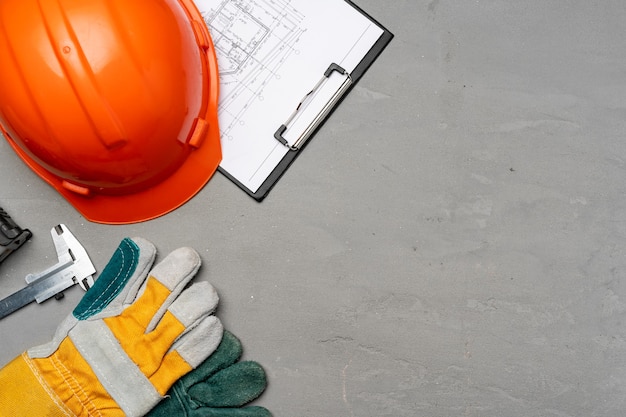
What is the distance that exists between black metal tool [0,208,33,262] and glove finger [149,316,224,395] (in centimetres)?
27

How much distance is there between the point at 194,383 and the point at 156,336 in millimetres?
88

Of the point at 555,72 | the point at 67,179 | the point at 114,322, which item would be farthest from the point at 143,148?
the point at 555,72

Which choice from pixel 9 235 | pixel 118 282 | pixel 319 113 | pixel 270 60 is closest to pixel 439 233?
pixel 319 113

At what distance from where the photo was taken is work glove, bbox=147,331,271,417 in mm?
871

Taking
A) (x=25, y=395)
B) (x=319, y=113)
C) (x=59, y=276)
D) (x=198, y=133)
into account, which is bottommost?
(x=25, y=395)

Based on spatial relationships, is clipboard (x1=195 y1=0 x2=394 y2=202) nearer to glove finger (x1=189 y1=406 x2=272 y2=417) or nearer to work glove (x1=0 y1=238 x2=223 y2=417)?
work glove (x1=0 y1=238 x2=223 y2=417)

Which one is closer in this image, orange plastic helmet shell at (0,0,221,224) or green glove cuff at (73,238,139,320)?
orange plastic helmet shell at (0,0,221,224)

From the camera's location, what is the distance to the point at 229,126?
3.01 ft

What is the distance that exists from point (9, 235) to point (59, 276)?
0.09m

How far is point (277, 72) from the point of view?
3.02 ft

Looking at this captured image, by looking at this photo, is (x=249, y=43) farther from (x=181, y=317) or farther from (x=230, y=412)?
(x=230, y=412)

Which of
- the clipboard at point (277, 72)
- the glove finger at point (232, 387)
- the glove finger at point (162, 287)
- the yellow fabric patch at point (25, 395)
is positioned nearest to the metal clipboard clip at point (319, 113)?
the clipboard at point (277, 72)

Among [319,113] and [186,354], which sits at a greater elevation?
[319,113]

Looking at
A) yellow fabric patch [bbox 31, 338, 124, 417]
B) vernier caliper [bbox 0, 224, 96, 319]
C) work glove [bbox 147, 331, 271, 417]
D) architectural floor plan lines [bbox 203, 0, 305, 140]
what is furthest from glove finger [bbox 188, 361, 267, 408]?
architectural floor plan lines [bbox 203, 0, 305, 140]
